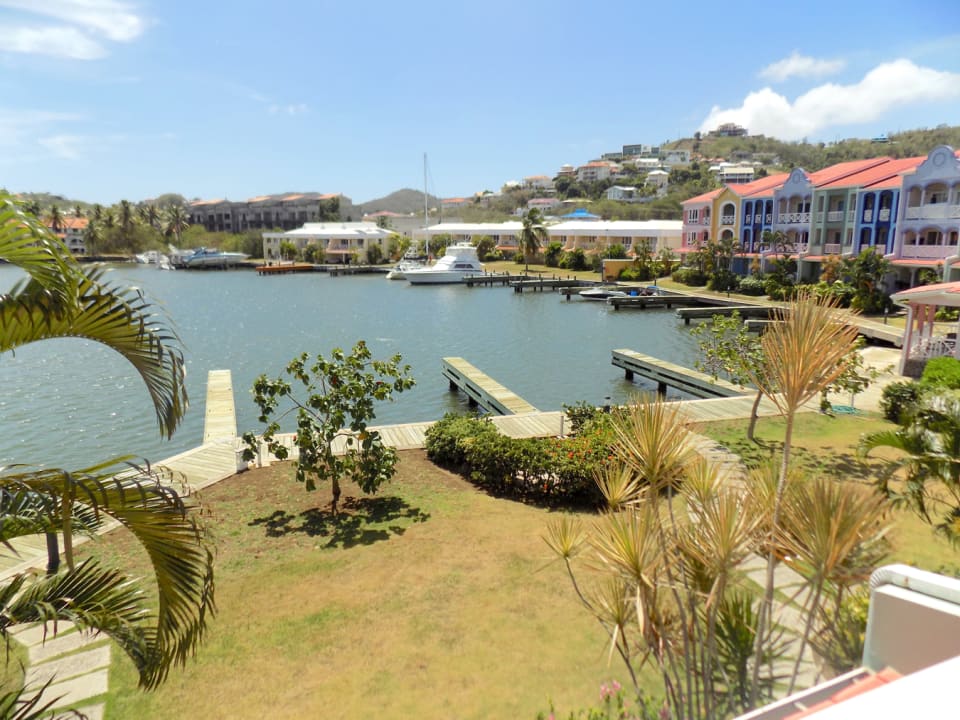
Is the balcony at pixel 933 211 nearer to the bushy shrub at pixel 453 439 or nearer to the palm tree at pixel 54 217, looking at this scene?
the bushy shrub at pixel 453 439

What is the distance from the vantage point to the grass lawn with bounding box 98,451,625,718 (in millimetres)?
5680

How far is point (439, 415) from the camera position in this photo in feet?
65.6

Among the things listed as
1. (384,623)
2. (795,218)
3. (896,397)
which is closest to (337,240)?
(795,218)

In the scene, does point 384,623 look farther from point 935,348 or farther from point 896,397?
point 935,348

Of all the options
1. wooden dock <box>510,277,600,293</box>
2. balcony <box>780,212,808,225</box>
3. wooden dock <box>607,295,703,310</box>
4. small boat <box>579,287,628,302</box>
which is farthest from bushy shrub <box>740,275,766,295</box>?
wooden dock <box>510,277,600,293</box>

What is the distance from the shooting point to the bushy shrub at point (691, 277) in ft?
173

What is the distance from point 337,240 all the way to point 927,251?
244 ft

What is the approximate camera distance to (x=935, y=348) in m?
20.0

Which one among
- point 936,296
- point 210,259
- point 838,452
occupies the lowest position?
point 838,452

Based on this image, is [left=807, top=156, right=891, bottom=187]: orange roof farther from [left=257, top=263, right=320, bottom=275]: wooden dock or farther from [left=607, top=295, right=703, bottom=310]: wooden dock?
[left=257, top=263, right=320, bottom=275]: wooden dock

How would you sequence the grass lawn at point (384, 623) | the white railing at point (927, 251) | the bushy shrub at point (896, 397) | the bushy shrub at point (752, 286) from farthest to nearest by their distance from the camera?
the bushy shrub at point (752, 286)
the white railing at point (927, 251)
the bushy shrub at point (896, 397)
the grass lawn at point (384, 623)

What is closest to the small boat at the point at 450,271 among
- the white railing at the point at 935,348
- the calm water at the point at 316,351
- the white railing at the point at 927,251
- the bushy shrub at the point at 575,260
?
the calm water at the point at 316,351

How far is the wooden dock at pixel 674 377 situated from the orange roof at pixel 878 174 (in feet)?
87.3

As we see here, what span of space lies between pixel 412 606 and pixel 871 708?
218 inches
